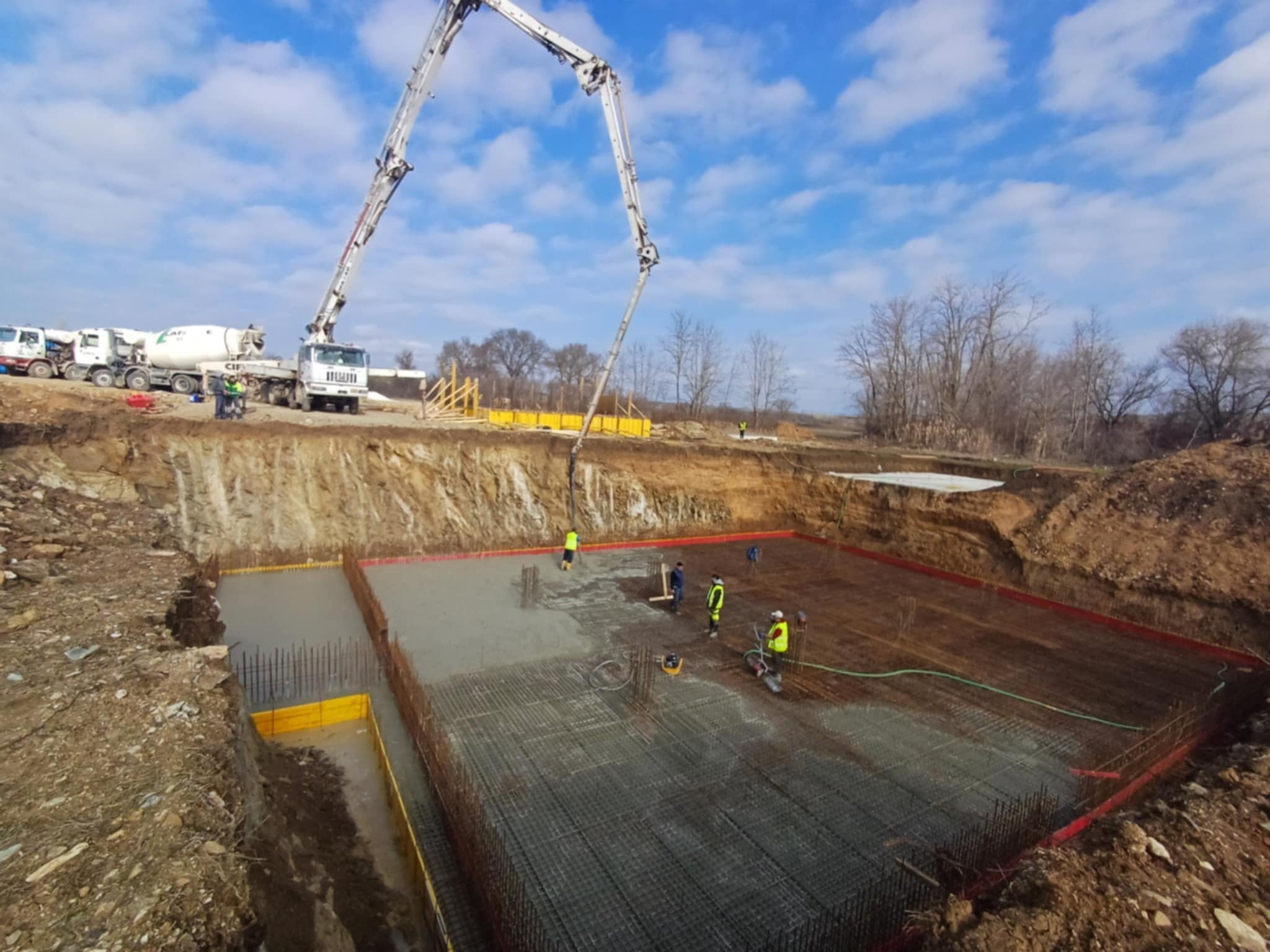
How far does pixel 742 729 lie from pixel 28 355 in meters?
27.9

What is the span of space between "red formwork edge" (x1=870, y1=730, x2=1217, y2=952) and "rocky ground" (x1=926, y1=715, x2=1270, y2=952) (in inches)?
11.1

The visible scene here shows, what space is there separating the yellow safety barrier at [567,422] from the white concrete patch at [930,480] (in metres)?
7.61

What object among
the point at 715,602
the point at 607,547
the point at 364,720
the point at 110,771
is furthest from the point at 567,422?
the point at 110,771

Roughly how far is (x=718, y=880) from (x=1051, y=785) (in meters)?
4.36

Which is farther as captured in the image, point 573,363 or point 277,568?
point 573,363

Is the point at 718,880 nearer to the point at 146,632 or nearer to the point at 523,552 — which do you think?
the point at 146,632

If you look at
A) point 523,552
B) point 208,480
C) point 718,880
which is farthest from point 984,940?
point 208,480

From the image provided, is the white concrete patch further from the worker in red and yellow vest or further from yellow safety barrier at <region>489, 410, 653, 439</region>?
the worker in red and yellow vest

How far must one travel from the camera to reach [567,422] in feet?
75.6

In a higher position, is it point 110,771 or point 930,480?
point 930,480

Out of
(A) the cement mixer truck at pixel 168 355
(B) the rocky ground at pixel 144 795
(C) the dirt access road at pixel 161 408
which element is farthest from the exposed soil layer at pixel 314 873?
(A) the cement mixer truck at pixel 168 355

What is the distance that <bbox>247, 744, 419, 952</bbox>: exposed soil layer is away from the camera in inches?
143

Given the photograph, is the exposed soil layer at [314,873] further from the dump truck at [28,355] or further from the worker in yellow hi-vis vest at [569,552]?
the dump truck at [28,355]

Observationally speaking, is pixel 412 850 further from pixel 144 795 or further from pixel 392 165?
pixel 392 165
